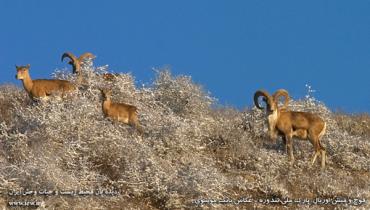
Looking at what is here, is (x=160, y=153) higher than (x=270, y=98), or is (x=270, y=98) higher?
(x=270, y=98)

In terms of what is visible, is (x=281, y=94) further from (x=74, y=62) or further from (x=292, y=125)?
(x=74, y=62)

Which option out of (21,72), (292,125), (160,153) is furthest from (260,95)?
(21,72)

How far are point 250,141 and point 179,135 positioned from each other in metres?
2.42

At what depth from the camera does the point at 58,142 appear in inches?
819

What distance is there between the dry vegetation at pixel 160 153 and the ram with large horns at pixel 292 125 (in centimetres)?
48

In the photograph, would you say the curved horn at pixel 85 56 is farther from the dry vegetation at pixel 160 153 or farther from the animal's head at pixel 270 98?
the animal's head at pixel 270 98

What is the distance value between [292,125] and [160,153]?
12.4ft

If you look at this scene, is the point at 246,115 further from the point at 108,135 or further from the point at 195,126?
the point at 108,135

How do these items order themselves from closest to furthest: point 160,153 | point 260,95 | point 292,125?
point 160,153, point 292,125, point 260,95

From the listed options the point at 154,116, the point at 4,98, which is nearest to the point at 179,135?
the point at 154,116

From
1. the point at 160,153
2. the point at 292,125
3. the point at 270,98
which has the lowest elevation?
the point at 160,153

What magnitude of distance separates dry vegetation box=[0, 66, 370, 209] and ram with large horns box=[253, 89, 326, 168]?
475 mm

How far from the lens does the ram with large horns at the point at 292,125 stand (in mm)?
22531

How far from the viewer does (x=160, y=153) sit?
2114 cm
